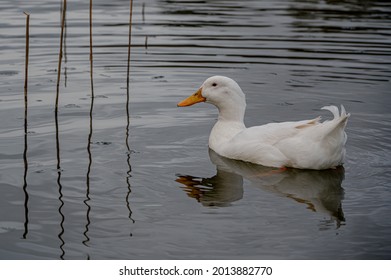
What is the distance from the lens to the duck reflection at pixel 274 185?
24.7 feet

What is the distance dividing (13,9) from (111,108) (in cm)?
1093

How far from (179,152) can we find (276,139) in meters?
1.28

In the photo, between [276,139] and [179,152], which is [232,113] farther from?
[276,139]

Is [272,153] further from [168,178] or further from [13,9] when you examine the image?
[13,9]

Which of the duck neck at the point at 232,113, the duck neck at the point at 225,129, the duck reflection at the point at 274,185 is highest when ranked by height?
the duck neck at the point at 232,113

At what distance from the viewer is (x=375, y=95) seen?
12156 millimetres

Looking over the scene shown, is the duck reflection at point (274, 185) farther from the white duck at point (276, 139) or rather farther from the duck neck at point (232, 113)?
the duck neck at point (232, 113)

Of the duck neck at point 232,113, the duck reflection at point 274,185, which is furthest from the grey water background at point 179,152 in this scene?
the duck neck at point 232,113

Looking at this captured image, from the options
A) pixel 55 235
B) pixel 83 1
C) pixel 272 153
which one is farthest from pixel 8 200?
pixel 83 1

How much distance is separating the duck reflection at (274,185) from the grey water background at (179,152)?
0.9 inches

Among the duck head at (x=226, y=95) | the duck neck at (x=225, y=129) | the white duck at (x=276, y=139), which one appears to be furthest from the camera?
the duck head at (x=226, y=95)

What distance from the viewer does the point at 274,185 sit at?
8055 millimetres

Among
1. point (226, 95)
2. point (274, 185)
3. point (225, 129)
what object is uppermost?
point (226, 95)

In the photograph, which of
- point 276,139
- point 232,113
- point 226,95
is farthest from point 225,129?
point 276,139
